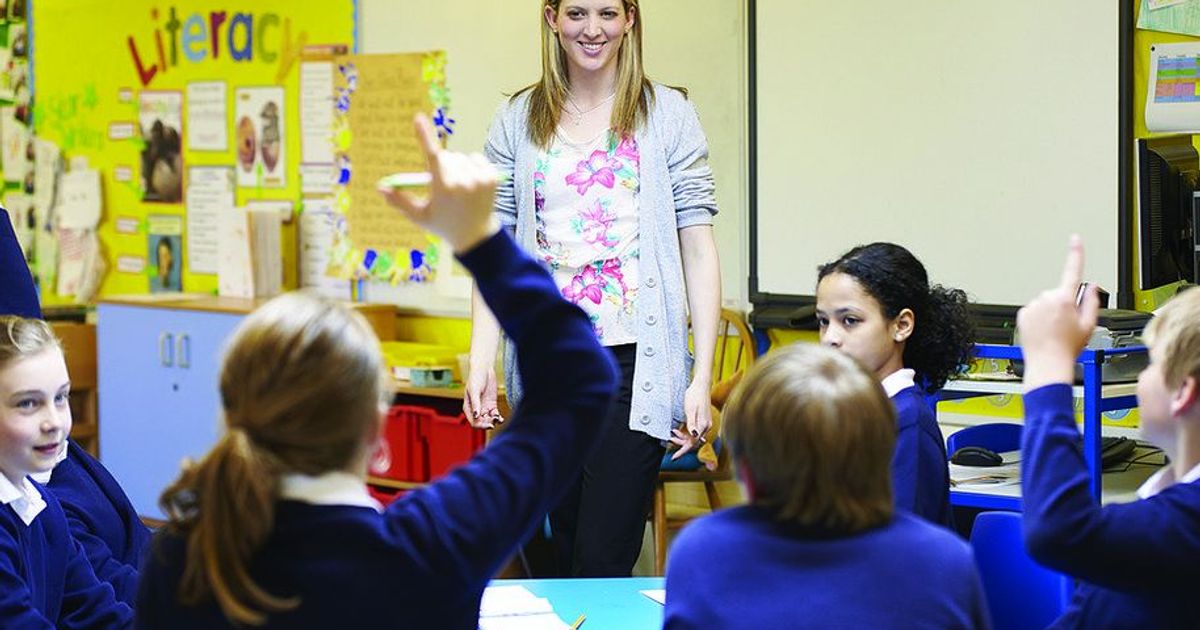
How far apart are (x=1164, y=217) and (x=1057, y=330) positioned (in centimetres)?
194

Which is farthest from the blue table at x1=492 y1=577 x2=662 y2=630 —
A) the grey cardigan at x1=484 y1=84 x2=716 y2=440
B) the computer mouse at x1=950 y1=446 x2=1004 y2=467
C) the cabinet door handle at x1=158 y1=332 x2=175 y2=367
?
Result: the cabinet door handle at x1=158 y1=332 x2=175 y2=367

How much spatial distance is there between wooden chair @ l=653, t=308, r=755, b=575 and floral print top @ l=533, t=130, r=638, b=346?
142 cm

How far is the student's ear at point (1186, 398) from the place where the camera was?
149cm

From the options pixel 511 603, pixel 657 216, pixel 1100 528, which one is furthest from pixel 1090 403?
pixel 1100 528

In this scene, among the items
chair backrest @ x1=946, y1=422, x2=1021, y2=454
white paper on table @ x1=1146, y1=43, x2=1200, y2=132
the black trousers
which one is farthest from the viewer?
white paper on table @ x1=1146, y1=43, x2=1200, y2=132

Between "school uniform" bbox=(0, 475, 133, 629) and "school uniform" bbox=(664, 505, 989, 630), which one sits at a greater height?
"school uniform" bbox=(664, 505, 989, 630)

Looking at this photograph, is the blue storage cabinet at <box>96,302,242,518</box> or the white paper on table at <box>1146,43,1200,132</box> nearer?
the white paper on table at <box>1146,43,1200,132</box>

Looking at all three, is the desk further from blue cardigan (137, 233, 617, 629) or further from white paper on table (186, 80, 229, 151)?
white paper on table (186, 80, 229, 151)

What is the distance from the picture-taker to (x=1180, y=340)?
150 centimetres

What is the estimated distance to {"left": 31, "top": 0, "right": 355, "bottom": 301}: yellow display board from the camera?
588cm

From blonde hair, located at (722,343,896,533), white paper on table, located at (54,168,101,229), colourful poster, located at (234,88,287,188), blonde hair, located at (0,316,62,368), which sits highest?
colourful poster, located at (234,88,287,188)

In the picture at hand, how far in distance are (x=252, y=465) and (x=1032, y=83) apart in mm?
3137

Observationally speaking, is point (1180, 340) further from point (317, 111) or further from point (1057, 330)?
point (317, 111)

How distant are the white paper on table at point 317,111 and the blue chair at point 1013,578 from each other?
3892mm
